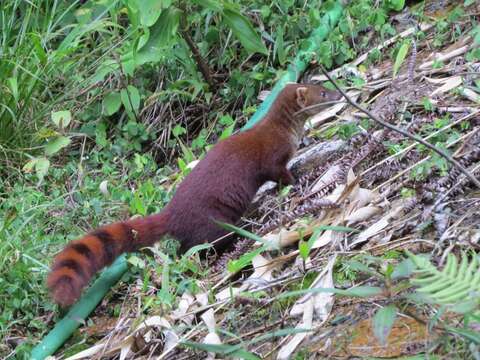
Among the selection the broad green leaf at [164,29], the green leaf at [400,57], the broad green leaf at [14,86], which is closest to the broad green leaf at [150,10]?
the broad green leaf at [164,29]

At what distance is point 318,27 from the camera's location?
265 inches

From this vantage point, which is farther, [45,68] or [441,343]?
[45,68]

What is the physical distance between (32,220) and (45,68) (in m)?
1.55

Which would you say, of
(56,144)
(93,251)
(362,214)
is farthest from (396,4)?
(93,251)

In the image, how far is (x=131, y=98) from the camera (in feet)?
21.9

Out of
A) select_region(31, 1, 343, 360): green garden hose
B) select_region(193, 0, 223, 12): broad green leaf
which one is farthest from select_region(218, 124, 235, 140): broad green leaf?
select_region(31, 1, 343, 360): green garden hose

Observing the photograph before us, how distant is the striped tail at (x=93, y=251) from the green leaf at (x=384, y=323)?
171 centimetres

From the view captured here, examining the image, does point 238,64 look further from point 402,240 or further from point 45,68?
point 402,240

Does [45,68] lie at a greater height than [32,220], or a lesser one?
greater

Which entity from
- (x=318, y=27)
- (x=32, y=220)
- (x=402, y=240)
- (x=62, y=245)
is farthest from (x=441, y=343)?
(x=318, y=27)

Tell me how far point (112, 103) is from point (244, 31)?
1181 millimetres

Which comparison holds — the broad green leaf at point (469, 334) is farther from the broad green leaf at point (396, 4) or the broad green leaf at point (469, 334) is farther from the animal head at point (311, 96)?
the broad green leaf at point (396, 4)

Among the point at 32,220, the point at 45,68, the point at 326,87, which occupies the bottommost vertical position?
the point at 326,87

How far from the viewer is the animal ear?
586 centimetres
